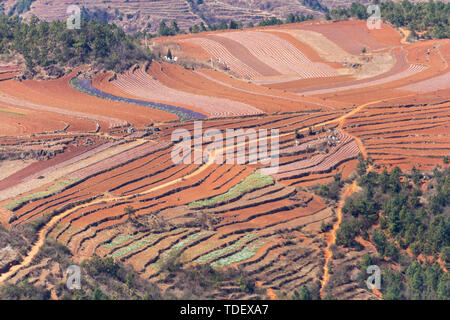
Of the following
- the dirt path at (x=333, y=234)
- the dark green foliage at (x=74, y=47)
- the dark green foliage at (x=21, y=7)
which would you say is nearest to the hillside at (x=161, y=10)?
the dark green foliage at (x=21, y=7)

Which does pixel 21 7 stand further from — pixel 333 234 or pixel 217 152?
pixel 333 234

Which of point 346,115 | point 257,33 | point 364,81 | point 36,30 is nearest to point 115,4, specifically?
point 257,33

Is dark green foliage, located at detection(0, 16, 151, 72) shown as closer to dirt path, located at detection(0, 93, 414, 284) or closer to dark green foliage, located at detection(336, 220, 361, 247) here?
dirt path, located at detection(0, 93, 414, 284)

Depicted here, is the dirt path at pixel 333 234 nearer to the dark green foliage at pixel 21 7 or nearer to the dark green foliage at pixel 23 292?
the dark green foliage at pixel 23 292

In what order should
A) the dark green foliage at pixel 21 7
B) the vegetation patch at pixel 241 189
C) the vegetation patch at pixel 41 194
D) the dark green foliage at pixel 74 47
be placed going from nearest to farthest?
the vegetation patch at pixel 41 194, the vegetation patch at pixel 241 189, the dark green foliage at pixel 74 47, the dark green foliage at pixel 21 7

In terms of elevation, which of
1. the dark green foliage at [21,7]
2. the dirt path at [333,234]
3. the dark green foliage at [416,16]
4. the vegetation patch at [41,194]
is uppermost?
the dark green foliage at [416,16]

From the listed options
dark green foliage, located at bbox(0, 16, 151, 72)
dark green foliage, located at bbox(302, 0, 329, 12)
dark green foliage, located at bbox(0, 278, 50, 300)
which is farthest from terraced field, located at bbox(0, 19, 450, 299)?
dark green foliage, located at bbox(302, 0, 329, 12)

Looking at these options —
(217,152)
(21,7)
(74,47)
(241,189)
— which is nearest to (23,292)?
(241,189)
